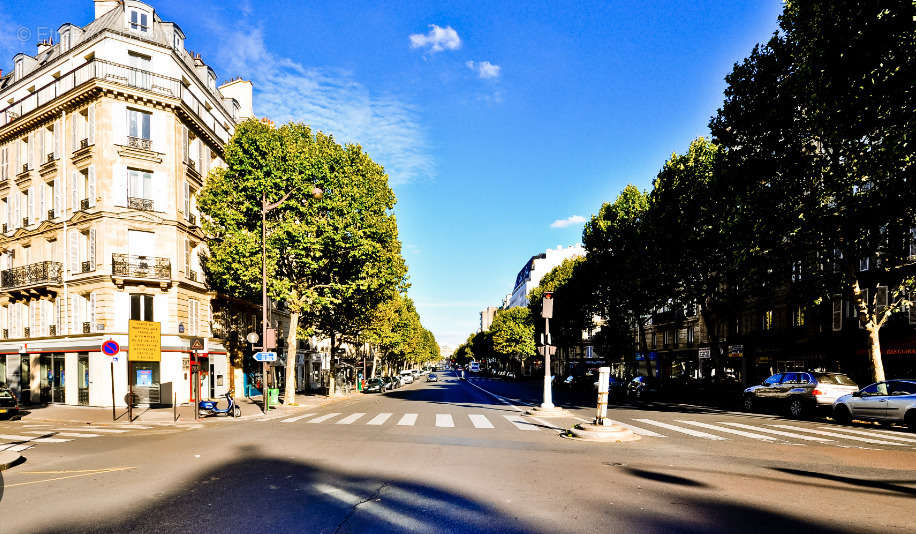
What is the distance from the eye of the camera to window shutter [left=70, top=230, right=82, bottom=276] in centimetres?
2791

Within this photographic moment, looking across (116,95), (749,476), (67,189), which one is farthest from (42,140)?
(749,476)

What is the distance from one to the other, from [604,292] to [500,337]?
44.1 meters

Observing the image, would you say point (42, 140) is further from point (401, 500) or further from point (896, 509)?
point (896, 509)

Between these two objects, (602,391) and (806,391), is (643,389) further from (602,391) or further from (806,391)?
(602,391)

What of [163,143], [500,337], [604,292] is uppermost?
[163,143]

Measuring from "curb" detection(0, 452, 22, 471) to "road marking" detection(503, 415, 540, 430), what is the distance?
12.4 metres

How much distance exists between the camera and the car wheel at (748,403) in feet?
77.2

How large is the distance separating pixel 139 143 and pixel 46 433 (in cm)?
1648

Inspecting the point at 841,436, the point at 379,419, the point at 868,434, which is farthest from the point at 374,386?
the point at 868,434

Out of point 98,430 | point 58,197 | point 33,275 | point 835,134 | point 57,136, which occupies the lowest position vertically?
point 98,430

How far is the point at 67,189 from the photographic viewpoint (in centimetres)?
2873

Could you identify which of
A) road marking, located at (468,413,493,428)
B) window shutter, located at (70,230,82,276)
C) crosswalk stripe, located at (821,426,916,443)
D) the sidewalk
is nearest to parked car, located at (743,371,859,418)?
crosswalk stripe, located at (821,426,916,443)

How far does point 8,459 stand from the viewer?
1113cm

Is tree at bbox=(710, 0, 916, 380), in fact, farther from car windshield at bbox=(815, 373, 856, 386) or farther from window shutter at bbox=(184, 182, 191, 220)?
window shutter at bbox=(184, 182, 191, 220)
